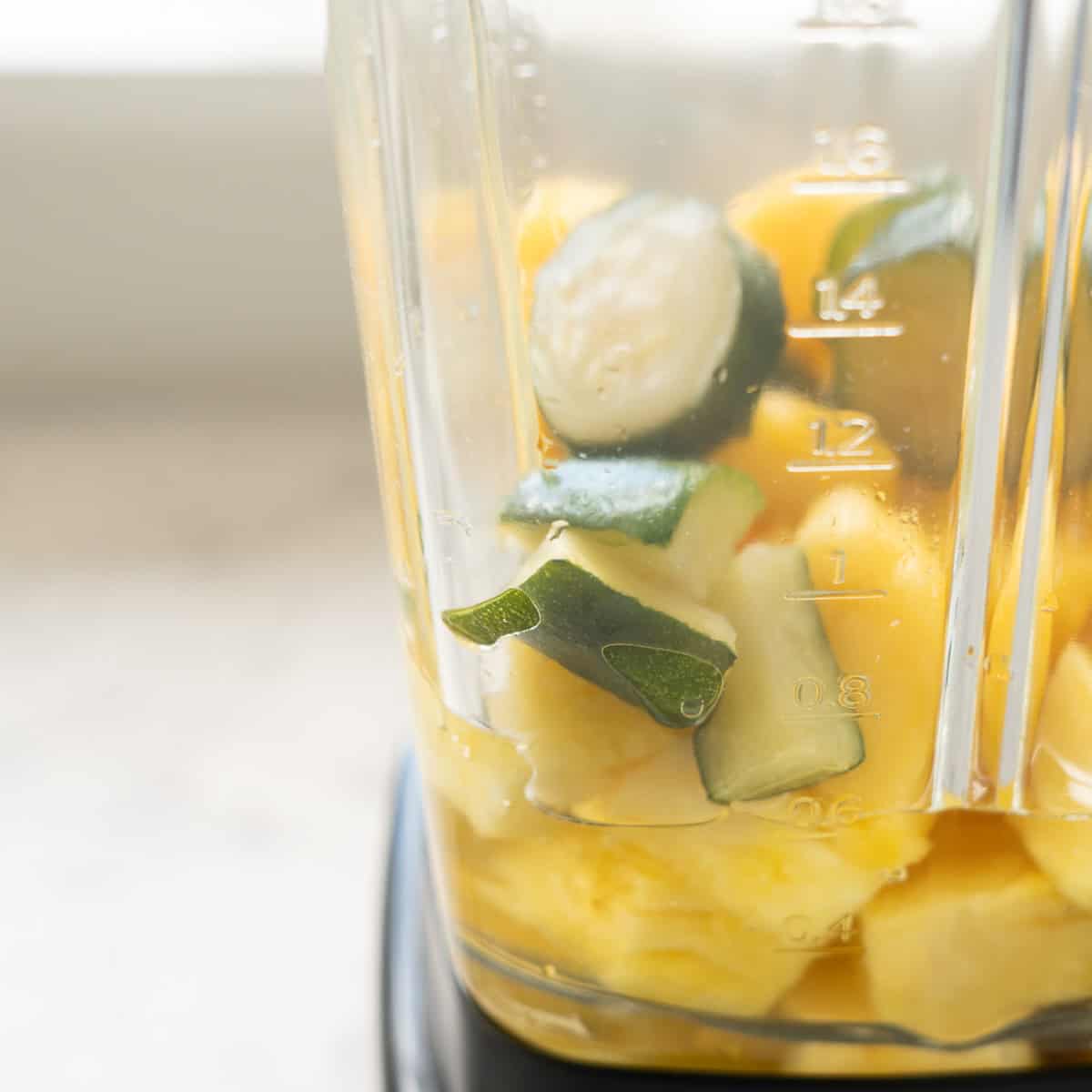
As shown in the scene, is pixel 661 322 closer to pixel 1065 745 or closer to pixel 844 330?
pixel 844 330

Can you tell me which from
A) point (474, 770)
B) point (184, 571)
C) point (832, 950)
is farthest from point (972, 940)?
point (184, 571)

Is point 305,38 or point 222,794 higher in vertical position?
point 305,38

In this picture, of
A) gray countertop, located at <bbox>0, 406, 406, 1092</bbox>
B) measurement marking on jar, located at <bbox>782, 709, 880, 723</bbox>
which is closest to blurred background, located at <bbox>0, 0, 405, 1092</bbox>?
gray countertop, located at <bbox>0, 406, 406, 1092</bbox>

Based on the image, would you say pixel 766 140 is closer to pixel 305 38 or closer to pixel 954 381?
pixel 954 381

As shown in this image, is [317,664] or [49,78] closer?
[317,664]

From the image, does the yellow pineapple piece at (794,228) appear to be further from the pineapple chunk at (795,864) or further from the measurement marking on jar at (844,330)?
the pineapple chunk at (795,864)

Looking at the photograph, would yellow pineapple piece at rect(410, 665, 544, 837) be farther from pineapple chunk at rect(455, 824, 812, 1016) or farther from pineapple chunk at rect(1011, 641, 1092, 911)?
pineapple chunk at rect(1011, 641, 1092, 911)

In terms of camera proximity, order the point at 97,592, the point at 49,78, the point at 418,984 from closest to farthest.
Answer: the point at 418,984 < the point at 97,592 < the point at 49,78

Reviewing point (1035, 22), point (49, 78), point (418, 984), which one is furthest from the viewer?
point (49, 78)

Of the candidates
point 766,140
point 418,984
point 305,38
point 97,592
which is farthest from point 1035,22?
point 305,38
